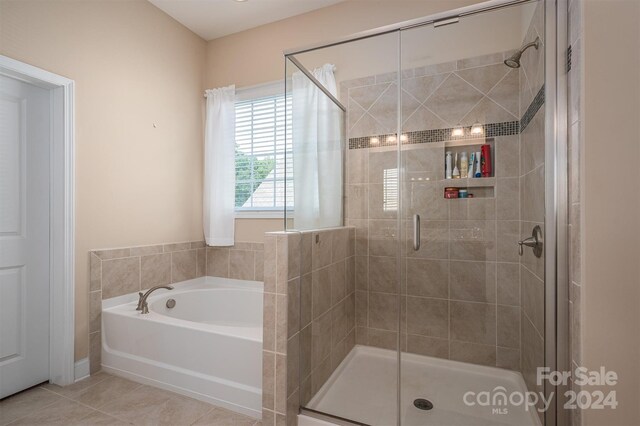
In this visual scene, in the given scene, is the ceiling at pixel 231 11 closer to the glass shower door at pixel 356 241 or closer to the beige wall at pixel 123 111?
the beige wall at pixel 123 111

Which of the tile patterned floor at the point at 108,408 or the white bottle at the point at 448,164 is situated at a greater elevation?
the white bottle at the point at 448,164

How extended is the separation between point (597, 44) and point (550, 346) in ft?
3.71

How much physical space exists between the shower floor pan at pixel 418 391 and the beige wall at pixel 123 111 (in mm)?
1751

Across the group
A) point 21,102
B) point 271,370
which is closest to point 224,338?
point 271,370

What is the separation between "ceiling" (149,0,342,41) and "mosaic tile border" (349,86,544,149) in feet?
4.69

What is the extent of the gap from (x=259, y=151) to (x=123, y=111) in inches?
44.3

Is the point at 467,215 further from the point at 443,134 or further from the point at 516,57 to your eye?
the point at 516,57

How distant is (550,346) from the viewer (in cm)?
126

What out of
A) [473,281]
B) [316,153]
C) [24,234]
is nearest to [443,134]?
[316,153]

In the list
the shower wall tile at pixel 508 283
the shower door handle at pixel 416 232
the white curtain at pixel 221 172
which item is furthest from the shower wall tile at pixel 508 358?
the white curtain at pixel 221 172

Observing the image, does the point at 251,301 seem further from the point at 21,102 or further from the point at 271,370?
the point at 21,102

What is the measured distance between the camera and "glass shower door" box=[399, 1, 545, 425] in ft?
5.09

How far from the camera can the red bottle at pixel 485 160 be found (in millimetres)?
1750

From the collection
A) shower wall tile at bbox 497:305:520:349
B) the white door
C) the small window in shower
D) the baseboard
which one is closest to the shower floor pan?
shower wall tile at bbox 497:305:520:349
